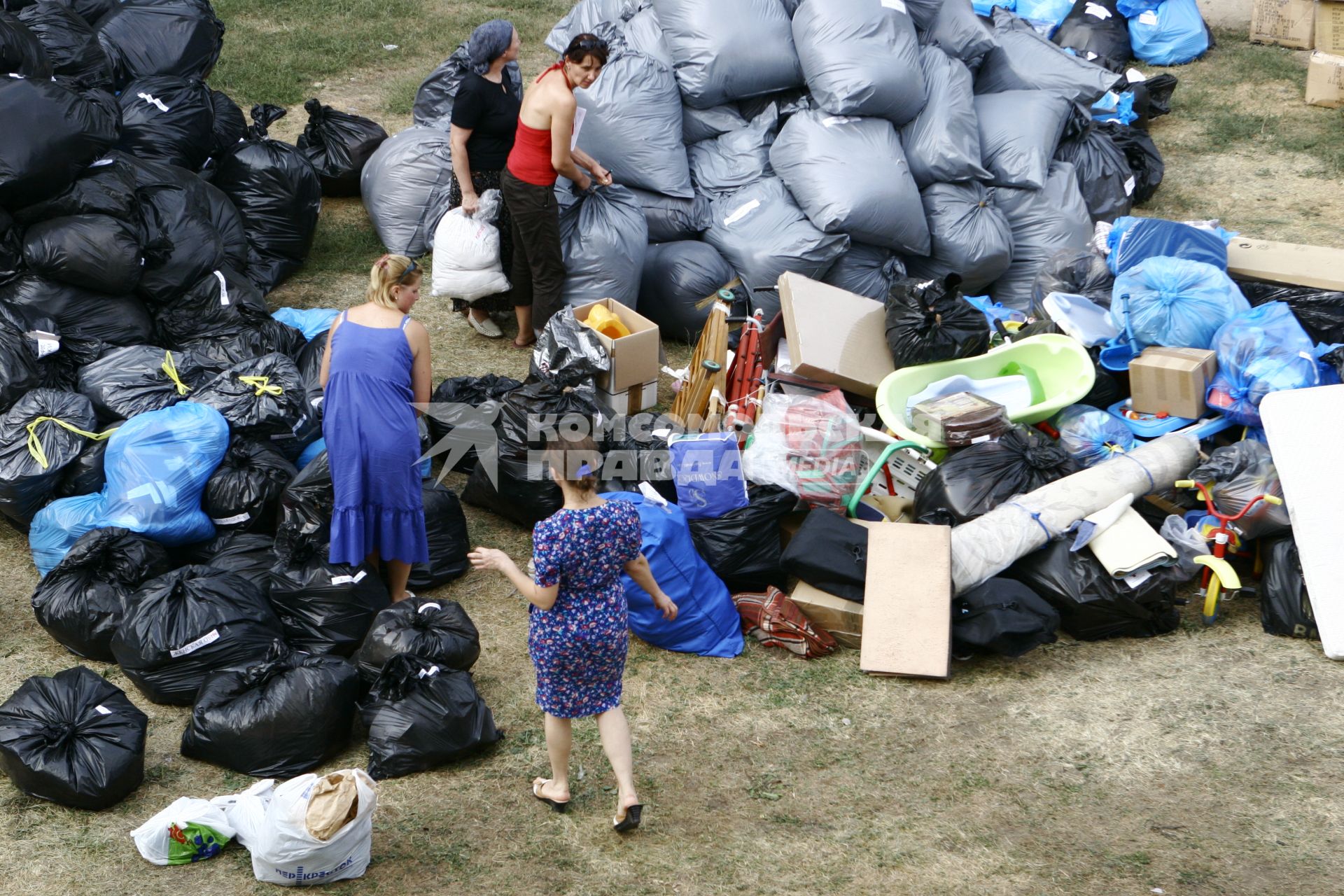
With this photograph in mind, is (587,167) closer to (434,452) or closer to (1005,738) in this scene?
(434,452)

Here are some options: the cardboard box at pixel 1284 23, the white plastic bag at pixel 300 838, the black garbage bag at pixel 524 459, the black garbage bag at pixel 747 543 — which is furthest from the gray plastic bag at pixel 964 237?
the cardboard box at pixel 1284 23

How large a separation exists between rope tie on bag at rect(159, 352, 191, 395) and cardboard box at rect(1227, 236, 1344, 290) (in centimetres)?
453

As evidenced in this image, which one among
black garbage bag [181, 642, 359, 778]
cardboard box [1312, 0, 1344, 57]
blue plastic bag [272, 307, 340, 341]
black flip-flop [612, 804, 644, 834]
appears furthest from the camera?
cardboard box [1312, 0, 1344, 57]

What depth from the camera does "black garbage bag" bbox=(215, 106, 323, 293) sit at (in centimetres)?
600

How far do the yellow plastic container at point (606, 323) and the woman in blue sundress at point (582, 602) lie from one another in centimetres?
212

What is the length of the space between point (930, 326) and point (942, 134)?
1396 mm

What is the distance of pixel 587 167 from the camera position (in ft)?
18.0

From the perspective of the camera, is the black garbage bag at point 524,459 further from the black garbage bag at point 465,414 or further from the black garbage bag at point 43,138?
the black garbage bag at point 43,138

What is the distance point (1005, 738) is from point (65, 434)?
3422 mm

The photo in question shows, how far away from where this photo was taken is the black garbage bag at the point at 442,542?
168 inches

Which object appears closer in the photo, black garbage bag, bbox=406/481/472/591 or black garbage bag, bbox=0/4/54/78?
black garbage bag, bbox=406/481/472/591

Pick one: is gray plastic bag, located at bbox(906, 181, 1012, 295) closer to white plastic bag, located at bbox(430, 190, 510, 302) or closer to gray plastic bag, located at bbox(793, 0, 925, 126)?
gray plastic bag, located at bbox(793, 0, 925, 126)

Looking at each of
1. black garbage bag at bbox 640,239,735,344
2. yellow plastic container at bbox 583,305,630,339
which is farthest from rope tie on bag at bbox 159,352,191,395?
black garbage bag at bbox 640,239,735,344

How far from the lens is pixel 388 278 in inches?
141
